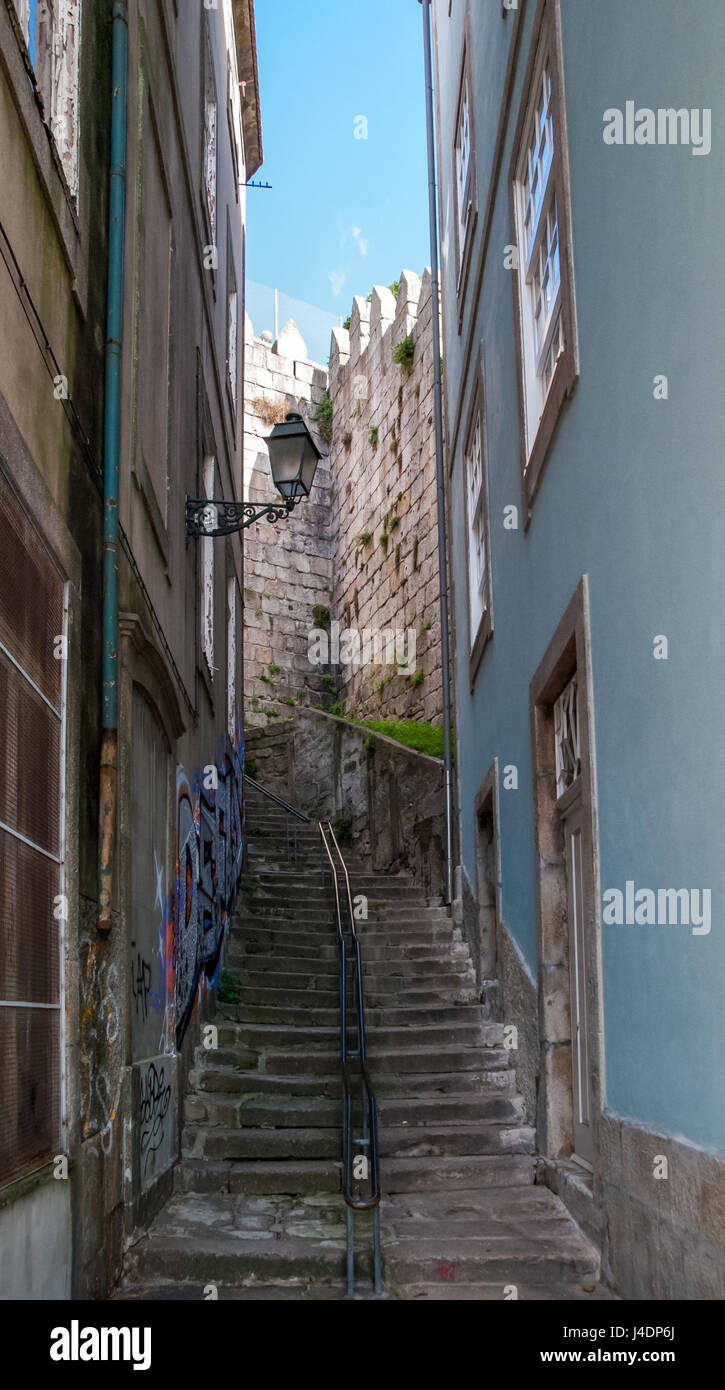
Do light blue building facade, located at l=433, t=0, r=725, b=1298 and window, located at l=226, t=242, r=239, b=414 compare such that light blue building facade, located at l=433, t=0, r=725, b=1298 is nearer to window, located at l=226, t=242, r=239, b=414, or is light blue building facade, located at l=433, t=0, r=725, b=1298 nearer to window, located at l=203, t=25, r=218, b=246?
window, located at l=203, t=25, r=218, b=246

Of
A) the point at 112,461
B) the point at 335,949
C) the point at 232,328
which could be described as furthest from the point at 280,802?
the point at 112,461

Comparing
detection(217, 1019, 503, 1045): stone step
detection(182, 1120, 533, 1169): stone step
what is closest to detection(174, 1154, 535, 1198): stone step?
detection(182, 1120, 533, 1169): stone step

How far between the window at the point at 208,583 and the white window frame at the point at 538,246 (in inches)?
134

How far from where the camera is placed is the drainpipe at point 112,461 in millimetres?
5305

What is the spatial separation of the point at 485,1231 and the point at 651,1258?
1695mm

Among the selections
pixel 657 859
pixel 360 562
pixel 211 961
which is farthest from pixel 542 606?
pixel 360 562

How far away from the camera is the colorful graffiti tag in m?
7.75

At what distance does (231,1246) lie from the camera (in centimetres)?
597

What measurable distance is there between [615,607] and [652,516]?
65 cm

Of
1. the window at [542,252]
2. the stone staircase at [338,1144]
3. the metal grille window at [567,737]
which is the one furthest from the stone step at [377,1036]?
the window at [542,252]

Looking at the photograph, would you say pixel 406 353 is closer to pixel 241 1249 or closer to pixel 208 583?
pixel 208 583

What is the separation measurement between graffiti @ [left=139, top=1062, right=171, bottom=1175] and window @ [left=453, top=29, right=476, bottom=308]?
707 centimetres

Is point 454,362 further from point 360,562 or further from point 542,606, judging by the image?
point 360,562

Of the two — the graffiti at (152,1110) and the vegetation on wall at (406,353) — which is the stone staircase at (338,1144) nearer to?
the graffiti at (152,1110)
